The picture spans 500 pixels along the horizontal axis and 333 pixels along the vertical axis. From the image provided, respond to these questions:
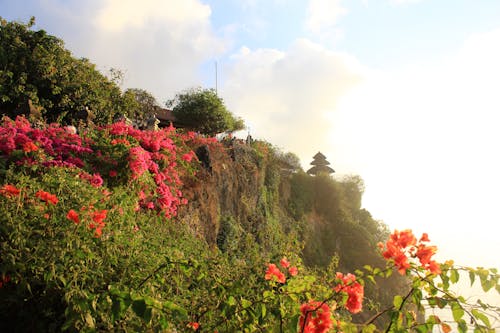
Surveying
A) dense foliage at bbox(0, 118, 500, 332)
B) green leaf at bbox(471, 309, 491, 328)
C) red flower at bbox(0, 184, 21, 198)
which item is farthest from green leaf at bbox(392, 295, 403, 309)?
red flower at bbox(0, 184, 21, 198)

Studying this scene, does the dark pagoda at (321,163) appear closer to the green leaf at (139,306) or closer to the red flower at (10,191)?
the red flower at (10,191)

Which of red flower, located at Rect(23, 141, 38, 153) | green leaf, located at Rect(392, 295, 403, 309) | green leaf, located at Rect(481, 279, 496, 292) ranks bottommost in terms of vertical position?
green leaf, located at Rect(392, 295, 403, 309)

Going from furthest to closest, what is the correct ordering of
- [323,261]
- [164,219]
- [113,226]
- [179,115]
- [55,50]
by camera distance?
[179,115] → [55,50] → [323,261] → [164,219] → [113,226]

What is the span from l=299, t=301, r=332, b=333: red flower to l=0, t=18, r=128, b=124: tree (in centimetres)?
1948

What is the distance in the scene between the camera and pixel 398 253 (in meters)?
2.43

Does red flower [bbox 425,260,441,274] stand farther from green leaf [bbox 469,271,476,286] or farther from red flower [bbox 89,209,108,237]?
red flower [bbox 89,209,108,237]

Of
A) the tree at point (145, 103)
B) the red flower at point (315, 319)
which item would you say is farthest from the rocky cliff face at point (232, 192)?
the tree at point (145, 103)

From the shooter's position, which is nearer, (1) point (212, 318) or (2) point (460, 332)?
(2) point (460, 332)

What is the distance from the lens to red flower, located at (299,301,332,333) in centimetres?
236

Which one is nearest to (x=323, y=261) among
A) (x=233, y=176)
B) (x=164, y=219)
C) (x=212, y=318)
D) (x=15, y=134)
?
(x=233, y=176)

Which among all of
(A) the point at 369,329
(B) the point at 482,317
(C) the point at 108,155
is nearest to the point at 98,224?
(A) the point at 369,329

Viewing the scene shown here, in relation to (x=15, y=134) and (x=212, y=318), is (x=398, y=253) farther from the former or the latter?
(x=15, y=134)

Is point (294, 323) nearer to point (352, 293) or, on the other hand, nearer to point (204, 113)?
point (352, 293)

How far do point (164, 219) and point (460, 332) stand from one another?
654cm
